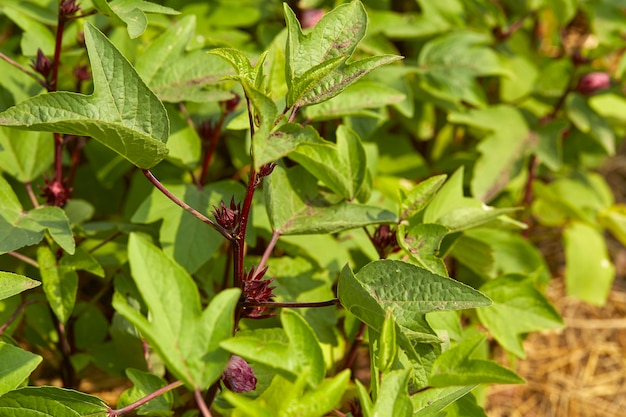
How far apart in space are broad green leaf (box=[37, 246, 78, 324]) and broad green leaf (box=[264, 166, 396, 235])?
36 cm

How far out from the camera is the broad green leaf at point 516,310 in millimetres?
1267

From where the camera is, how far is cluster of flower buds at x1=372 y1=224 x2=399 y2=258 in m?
1.15

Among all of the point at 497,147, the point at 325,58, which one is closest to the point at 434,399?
the point at 325,58

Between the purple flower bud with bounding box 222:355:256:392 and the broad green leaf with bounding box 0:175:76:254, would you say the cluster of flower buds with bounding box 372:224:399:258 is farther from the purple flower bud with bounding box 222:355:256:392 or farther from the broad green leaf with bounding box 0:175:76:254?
the broad green leaf with bounding box 0:175:76:254

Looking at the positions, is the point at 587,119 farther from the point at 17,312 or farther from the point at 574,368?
the point at 17,312

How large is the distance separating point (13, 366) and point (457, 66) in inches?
50.5

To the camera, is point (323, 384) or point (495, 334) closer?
point (323, 384)

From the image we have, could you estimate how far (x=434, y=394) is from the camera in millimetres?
932

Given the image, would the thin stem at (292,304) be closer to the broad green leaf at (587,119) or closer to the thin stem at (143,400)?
the thin stem at (143,400)

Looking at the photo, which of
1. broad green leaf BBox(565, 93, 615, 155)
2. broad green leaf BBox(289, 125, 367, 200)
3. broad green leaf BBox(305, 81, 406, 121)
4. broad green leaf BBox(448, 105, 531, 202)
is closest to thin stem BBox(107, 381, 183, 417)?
broad green leaf BBox(289, 125, 367, 200)

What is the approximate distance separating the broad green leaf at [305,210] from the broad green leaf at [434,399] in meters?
0.26

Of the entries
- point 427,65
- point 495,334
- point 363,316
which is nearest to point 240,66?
point 363,316

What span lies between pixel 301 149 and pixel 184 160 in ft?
1.16

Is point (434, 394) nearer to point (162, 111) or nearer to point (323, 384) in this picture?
point (323, 384)
